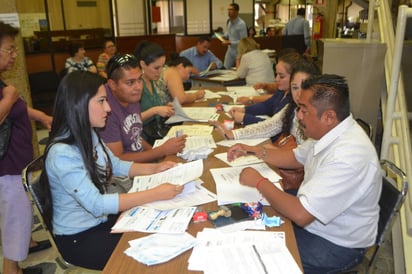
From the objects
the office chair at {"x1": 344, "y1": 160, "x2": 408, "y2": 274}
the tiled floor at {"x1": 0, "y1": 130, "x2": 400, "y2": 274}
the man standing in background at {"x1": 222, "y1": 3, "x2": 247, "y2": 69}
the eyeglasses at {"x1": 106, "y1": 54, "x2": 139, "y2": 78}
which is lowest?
the tiled floor at {"x1": 0, "y1": 130, "x2": 400, "y2": 274}

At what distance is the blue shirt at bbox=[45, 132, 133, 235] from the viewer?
4.86 ft

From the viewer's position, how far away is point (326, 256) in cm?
154

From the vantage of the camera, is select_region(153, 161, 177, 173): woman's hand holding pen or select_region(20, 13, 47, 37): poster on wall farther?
select_region(20, 13, 47, 37): poster on wall

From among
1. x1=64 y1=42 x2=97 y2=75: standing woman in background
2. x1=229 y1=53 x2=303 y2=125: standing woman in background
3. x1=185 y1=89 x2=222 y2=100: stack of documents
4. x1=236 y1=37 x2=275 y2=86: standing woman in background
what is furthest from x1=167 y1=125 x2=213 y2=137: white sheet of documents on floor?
x1=64 y1=42 x2=97 y2=75: standing woman in background

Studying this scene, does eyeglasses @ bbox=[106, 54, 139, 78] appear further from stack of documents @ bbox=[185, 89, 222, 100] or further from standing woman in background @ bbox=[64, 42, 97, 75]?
standing woman in background @ bbox=[64, 42, 97, 75]

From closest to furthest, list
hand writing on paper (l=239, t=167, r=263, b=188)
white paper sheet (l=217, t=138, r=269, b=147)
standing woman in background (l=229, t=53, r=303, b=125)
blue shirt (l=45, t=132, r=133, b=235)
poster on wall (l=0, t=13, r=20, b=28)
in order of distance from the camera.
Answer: blue shirt (l=45, t=132, r=133, b=235), hand writing on paper (l=239, t=167, r=263, b=188), white paper sheet (l=217, t=138, r=269, b=147), standing woman in background (l=229, t=53, r=303, b=125), poster on wall (l=0, t=13, r=20, b=28)

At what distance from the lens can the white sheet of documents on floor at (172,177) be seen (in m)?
1.68

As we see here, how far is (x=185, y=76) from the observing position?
3.98 metres

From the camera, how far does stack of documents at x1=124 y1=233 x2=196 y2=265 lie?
47.2 inches

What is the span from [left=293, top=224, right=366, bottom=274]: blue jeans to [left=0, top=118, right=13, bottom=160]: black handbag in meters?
1.72

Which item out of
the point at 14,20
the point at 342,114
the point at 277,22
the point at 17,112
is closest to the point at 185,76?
the point at 14,20

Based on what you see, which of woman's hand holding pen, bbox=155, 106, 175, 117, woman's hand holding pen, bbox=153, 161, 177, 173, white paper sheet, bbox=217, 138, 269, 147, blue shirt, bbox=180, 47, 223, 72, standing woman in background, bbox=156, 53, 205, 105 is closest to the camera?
woman's hand holding pen, bbox=153, 161, 177, 173

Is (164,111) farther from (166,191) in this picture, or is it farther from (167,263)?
(167,263)

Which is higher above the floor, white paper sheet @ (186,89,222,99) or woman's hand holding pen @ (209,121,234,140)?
white paper sheet @ (186,89,222,99)
